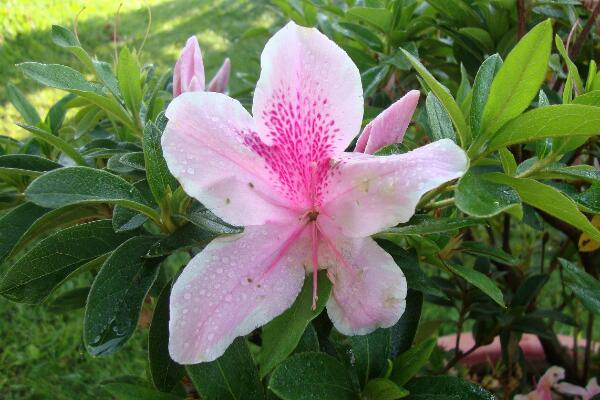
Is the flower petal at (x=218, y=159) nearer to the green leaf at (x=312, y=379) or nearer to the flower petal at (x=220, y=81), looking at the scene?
the green leaf at (x=312, y=379)

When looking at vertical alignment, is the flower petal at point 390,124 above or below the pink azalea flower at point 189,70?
below

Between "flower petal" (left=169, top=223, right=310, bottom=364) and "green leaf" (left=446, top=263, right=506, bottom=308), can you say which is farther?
"green leaf" (left=446, top=263, right=506, bottom=308)

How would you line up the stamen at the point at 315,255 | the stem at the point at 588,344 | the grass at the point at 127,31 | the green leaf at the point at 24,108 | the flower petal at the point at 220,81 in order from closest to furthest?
the stamen at the point at 315,255, the flower petal at the point at 220,81, the green leaf at the point at 24,108, the stem at the point at 588,344, the grass at the point at 127,31

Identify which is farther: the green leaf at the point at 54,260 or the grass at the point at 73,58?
the grass at the point at 73,58

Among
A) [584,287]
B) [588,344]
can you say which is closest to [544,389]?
[588,344]

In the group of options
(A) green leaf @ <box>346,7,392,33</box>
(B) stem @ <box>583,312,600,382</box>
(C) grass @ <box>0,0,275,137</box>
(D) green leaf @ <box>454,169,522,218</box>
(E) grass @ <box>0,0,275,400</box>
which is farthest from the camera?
(C) grass @ <box>0,0,275,137</box>

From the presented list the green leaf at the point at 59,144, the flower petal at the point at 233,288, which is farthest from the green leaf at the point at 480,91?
the green leaf at the point at 59,144

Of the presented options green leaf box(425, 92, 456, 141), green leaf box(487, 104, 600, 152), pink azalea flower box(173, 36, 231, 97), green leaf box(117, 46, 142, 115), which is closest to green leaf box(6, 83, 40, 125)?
green leaf box(117, 46, 142, 115)

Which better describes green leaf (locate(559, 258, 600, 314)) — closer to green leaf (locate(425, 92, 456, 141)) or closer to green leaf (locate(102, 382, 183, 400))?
green leaf (locate(425, 92, 456, 141))
